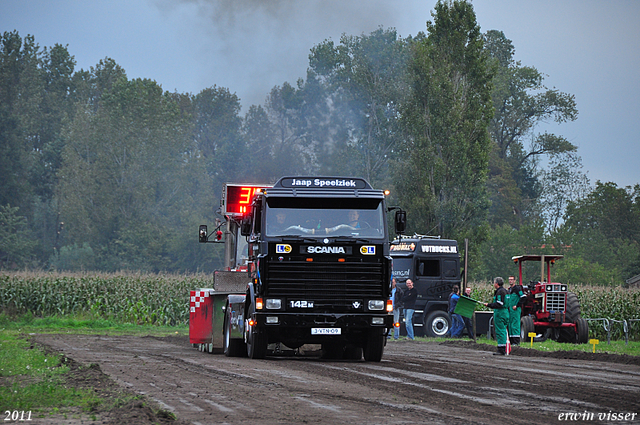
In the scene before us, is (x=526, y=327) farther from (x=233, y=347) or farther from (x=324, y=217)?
(x=324, y=217)

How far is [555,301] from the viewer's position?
25.8 metres

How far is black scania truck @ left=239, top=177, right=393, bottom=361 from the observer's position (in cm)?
1514

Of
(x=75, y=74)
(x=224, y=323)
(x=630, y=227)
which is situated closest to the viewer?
(x=224, y=323)

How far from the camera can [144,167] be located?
240ft

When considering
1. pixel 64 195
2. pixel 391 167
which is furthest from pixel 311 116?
pixel 64 195

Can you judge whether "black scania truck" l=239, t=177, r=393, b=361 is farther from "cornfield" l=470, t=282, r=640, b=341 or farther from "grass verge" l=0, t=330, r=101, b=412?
"cornfield" l=470, t=282, r=640, b=341

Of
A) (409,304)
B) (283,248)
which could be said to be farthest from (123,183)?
(283,248)

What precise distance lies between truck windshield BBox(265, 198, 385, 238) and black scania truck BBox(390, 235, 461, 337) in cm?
1466

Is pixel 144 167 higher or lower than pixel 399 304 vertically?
higher

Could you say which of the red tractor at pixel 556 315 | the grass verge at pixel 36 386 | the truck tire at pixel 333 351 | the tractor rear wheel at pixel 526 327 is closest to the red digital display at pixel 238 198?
the truck tire at pixel 333 351

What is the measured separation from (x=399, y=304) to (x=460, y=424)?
20.2 metres

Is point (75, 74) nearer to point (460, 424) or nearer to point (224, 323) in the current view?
point (224, 323)

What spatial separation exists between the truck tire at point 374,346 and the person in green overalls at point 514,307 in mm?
6378

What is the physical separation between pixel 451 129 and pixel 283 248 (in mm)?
33636
